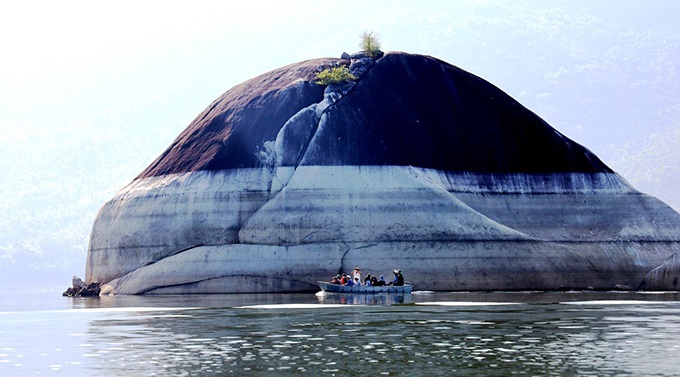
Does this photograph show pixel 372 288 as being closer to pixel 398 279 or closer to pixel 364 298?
pixel 398 279

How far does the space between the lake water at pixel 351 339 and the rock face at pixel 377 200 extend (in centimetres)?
2315

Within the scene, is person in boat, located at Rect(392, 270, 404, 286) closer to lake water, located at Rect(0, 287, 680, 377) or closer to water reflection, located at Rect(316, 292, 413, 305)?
water reflection, located at Rect(316, 292, 413, 305)

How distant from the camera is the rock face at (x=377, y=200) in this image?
330 feet

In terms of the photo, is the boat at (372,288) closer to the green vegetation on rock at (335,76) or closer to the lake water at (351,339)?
the lake water at (351,339)

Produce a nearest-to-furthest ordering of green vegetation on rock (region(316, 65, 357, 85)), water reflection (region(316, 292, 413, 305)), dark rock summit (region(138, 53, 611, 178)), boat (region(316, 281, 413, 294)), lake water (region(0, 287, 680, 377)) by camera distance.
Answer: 1. lake water (region(0, 287, 680, 377))
2. water reflection (region(316, 292, 413, 305))
3. boat (region(316, 281, 413, 294))
4. dark rock summit (region(138, 53, 611, 178))
5. green vegetation on rock (region(316, 65, 357, 85))

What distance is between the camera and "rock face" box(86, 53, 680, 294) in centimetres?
10050

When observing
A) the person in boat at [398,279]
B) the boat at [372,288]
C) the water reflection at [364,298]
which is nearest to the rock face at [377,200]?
the person in boat at [398,279]

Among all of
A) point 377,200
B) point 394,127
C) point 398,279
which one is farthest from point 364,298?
point 394,127

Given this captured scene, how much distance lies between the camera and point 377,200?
10325 centimetres

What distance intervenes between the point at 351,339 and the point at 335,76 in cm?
6614

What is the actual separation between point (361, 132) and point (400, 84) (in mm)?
8913

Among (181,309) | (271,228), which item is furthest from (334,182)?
(181,309)

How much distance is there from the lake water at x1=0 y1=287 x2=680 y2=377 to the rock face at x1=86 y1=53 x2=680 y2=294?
76.0ft

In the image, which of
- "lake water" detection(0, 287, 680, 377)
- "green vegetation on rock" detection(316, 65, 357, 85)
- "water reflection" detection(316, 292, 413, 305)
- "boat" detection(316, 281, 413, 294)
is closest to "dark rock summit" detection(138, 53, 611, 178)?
"green vegetation on rock" detection(316, 65, 357, 85)
